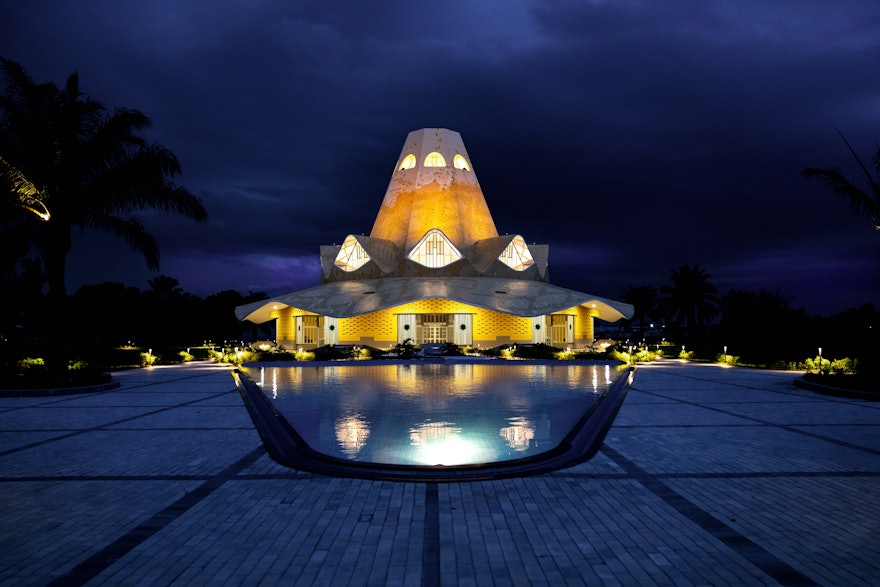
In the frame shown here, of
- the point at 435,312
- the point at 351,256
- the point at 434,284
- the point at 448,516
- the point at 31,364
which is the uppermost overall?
the point at 351,256

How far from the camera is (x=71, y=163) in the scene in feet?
56.8

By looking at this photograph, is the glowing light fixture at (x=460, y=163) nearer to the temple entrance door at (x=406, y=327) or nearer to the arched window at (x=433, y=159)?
the arched window at (x=433, y=159)

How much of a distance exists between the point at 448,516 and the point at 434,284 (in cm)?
3696

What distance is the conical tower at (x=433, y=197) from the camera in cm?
4672

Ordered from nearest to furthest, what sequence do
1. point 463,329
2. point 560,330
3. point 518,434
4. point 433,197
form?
point 518,434 < point 463,329 < point 560,330 < point 433,197

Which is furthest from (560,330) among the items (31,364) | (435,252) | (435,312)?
(31,364)

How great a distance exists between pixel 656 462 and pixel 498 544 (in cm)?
362

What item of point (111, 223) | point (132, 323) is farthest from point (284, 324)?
point (111, 223)

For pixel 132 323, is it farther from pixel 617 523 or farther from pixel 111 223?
pixel 617 523

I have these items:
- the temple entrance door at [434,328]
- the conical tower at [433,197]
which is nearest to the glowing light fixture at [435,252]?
the conical tower at [433,197]

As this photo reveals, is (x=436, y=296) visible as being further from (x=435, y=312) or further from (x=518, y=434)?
(x=518, y=434)

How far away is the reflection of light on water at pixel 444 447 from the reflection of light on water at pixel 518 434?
0.52 meters

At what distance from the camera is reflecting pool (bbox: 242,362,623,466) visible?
26.8ft

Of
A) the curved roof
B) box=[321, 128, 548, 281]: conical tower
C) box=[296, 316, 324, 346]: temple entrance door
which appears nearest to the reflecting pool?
the curved roof
